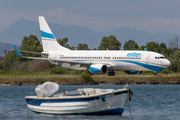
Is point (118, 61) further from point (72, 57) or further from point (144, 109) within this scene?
point (144, 109)

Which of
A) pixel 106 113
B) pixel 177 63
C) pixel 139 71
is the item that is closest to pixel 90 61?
pixel 139 71

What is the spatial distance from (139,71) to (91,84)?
8.36 metres

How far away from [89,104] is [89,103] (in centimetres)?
9

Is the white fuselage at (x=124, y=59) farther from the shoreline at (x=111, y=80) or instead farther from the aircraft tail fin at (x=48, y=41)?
the aircraft tail fin at (x=48, y=41)

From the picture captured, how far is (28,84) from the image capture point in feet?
213

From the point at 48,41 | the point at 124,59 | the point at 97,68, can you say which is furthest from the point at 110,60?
the point at 48,41

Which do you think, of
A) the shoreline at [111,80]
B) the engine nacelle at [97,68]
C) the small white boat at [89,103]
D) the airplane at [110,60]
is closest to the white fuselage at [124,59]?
the airplane at [110,60]

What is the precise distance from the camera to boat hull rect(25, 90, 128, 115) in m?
→ 26.4

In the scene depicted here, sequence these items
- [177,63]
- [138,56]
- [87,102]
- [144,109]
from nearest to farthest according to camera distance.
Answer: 1. [87,102]
2. [144,109]
3. [138,56]
4. [177,63]

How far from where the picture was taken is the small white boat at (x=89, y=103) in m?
26.3

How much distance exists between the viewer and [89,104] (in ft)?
87.0

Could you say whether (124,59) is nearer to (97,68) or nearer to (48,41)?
(97,68)

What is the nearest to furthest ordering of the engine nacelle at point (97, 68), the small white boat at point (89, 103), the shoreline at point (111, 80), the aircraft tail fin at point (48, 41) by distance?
the small white boat at point (89, 103) → the engine nacelle at point (97, 68) → the shoreline at point (111, 80) → the aircraft tail fin at point (48, 41)

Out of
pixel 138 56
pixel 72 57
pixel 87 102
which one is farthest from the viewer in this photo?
pixel 72 57
